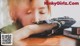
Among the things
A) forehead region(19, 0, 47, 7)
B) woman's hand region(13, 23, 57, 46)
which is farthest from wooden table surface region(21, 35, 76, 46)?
forehead region(19, 0, 47, 7)

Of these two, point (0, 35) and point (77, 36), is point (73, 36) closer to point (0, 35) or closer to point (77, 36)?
point (77, 36)

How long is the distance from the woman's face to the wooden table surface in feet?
0.39

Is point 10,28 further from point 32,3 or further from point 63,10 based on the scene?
point 63,10

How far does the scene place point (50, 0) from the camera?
113 cm

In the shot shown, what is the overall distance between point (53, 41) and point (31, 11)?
0.23 meters

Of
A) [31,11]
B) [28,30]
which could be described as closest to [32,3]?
[31,11]

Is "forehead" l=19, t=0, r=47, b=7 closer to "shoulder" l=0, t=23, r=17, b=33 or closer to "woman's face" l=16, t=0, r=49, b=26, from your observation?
"woman's face" l=16, t=0, r=49, b=26

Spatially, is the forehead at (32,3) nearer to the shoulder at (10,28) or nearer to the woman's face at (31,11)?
the woman's face at (31,11)

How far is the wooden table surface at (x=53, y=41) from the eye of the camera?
1.14 m

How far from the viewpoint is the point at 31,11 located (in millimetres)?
1146

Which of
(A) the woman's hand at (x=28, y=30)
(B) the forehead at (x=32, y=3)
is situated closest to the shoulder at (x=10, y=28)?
(A) the woman's hand at (x=28, y=30)

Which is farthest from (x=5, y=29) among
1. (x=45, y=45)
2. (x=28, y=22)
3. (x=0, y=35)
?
(x=45, y=45)

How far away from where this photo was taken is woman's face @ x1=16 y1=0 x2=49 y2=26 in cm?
113

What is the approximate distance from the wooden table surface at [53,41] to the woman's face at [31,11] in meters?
0.12
